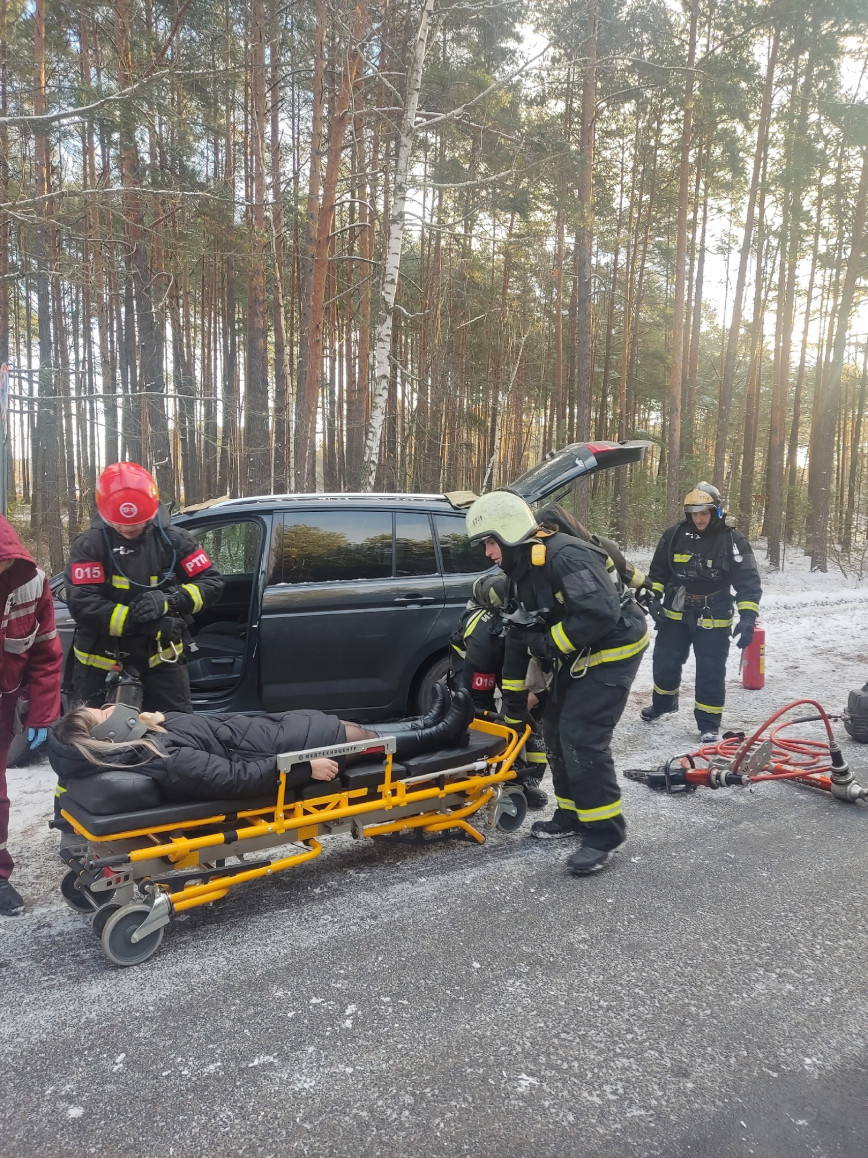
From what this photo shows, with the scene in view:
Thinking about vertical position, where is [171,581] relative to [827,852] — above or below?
above

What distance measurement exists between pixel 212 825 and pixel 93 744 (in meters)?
0.59

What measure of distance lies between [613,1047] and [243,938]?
59.6 inches

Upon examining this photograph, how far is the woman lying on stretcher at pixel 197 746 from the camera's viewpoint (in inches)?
121

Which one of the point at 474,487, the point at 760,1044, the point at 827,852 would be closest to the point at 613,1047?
the point at 760,1044

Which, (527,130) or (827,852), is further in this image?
(527,130)

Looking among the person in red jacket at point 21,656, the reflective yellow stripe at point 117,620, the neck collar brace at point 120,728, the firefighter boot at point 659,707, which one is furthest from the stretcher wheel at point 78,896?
the firefighter boot at point 659,707

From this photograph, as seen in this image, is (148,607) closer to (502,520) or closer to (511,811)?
(502,520)

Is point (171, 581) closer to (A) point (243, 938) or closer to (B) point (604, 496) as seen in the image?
(A) point (243, 938)

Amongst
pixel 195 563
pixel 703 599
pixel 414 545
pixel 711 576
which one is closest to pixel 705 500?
pixel 711 576

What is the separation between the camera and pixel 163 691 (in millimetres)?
4152

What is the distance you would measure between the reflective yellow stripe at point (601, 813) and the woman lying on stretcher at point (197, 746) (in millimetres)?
982

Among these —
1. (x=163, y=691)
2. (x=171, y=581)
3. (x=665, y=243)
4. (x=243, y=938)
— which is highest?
(x=665, y=243)

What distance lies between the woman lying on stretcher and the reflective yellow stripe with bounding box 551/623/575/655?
2.98 feet

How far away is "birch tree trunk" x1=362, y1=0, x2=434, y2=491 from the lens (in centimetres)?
1156
